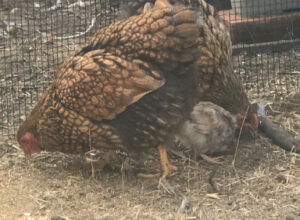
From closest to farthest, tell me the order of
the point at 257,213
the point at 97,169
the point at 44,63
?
the point at 257,213, the point at 97,169, the point at 44,63

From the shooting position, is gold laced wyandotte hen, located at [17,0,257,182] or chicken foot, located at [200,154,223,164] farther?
chicken foot, located at [200,154,223,164]

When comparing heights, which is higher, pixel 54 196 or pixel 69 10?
pixel 69 10

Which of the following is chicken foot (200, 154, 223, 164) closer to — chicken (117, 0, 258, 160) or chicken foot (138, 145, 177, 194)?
chicken (117, 0, 258, 160)


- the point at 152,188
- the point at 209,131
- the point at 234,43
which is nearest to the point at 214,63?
the point at 209,131

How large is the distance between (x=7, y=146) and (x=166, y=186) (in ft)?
4.94

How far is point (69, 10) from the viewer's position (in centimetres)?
674

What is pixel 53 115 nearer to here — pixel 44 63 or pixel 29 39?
pixel 44 63

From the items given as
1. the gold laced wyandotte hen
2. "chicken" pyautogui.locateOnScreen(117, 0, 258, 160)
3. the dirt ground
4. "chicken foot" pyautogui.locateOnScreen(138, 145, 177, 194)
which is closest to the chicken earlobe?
the gold laced wyandotte hen

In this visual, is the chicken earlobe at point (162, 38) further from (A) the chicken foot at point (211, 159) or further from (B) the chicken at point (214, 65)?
(A) the chicken foot at point (211, 159)

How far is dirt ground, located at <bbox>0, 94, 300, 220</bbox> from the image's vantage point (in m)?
3.10

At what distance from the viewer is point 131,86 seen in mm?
3104

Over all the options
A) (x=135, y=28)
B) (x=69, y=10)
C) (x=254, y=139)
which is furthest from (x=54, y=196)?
(x=69, y=10)

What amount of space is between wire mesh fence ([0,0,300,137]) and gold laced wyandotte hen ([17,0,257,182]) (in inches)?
52.8

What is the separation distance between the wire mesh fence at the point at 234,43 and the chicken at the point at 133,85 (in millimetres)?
1405
